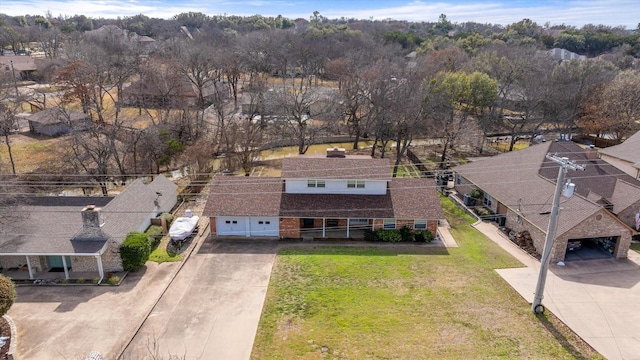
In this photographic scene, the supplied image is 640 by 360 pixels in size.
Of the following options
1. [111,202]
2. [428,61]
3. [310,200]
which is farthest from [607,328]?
[428,61]

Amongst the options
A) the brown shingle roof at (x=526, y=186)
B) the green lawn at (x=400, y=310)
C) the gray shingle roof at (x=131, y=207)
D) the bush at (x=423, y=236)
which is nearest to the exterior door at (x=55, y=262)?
the gray shingle roof at (x=131, y=207)

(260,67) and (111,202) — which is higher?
(260,67)

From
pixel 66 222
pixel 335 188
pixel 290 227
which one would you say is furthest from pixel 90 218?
pixel 335 188

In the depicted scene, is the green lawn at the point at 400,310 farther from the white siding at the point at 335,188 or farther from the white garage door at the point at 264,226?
the white siding at the point at 335,188

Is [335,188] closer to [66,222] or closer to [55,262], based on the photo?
[66,222]

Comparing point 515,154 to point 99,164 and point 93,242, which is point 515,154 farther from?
point 99,164

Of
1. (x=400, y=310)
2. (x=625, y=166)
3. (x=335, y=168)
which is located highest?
(x=335, y=168)
